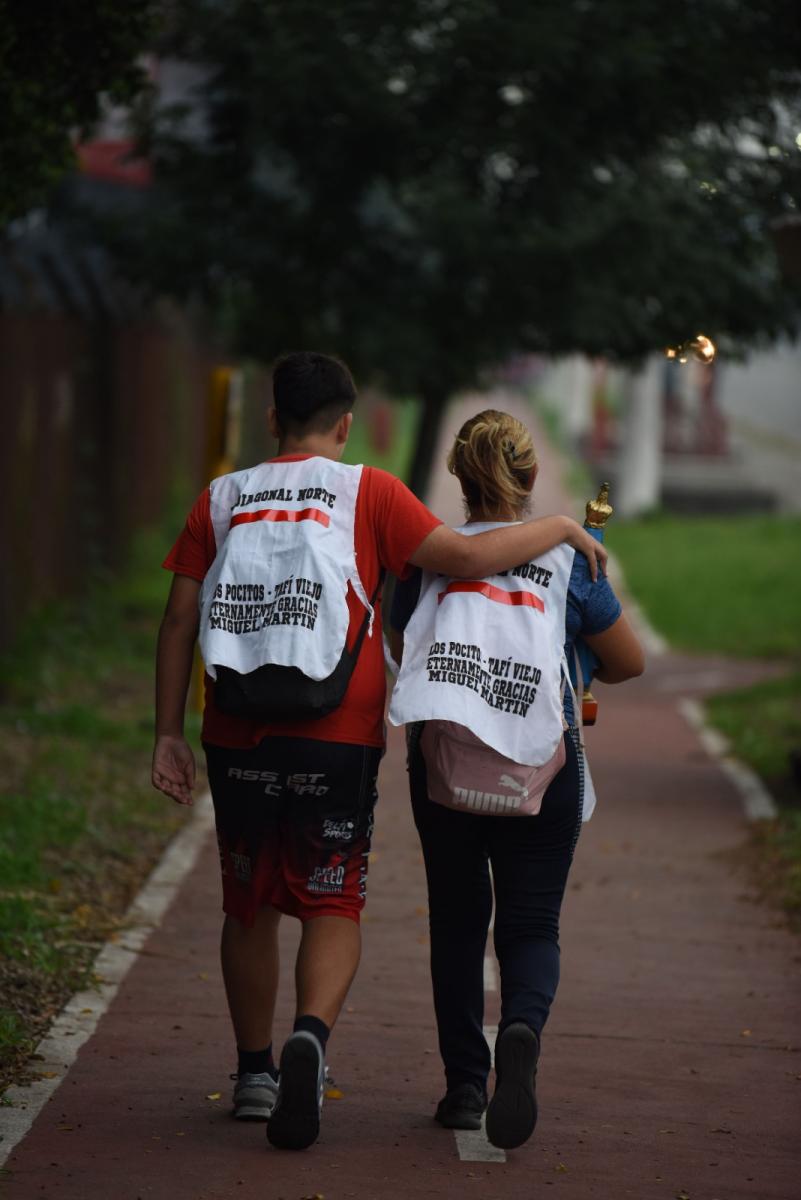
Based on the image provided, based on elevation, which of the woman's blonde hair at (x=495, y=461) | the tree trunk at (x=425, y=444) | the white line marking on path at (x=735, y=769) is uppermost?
the tree trunk at (x=425, y=444)

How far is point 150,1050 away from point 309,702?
5.35 ft

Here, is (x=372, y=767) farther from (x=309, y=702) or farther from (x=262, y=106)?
(x=262, y=106)

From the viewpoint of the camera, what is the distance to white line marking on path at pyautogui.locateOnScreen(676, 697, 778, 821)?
32.8ft

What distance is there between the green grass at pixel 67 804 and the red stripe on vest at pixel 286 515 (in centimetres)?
167

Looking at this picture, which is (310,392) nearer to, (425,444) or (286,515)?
(286,515)

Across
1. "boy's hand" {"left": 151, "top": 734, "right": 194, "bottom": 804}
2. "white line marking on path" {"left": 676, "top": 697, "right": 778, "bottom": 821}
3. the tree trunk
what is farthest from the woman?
the tree trunk

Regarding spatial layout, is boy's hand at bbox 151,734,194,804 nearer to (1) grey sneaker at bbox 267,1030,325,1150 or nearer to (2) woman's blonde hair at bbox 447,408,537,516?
(1) grey sneaker at bbox 267,1030,325,1150

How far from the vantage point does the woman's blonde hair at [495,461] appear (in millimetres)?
4586

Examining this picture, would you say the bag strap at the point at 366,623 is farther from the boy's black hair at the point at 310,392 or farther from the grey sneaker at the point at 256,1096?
the grey sneaker at the point at 256,1096

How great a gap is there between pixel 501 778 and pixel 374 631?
1.52 feet

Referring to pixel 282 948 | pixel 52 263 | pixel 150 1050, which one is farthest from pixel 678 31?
pixel 150 1050

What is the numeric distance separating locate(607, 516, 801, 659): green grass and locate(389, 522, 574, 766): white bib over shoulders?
1297cm

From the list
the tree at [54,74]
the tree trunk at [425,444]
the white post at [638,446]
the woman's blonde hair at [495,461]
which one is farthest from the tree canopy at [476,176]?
the white post at [638,446]

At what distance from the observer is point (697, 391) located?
47906 millimetres
